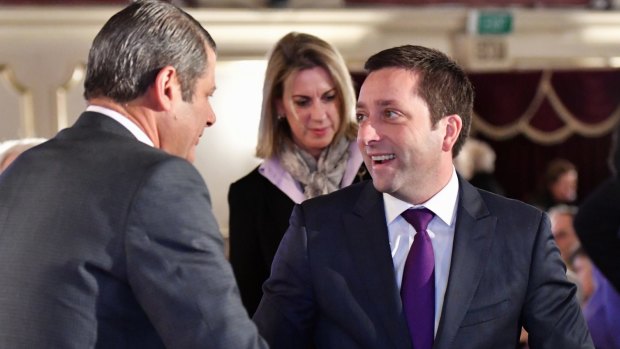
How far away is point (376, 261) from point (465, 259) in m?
0.17

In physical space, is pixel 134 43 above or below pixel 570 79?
above

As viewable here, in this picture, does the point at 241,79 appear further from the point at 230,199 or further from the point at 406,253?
the point at 406,253

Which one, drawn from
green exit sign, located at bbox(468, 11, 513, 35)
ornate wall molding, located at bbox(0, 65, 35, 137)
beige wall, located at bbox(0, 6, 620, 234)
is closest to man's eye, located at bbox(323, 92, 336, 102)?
beige wall, located at bbox(0, 6, 620, 234)

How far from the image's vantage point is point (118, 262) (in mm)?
1766

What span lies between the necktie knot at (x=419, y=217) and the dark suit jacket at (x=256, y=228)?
89 centimetres

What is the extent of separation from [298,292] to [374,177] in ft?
0.89

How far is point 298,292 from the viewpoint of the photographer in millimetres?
2156

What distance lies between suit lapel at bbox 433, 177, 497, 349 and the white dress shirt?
0.03m

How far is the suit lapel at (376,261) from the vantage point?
211 cm

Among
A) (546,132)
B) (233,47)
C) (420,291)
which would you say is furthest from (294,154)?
(546,132)

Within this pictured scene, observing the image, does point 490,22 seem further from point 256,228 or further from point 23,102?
point 256,228

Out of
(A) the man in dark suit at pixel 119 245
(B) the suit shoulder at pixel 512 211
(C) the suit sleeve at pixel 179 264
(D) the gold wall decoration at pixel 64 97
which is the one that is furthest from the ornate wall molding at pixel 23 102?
(C) the suit sleeve at pixel 179 264

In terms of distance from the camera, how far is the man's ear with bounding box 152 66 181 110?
6.14 feet

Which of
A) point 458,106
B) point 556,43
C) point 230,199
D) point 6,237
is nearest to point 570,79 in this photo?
point 556,43
